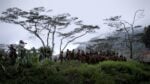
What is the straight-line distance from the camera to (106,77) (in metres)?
11.0

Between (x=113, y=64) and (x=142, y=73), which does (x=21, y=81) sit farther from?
(x=142, y=73)

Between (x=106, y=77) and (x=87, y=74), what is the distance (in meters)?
0.82

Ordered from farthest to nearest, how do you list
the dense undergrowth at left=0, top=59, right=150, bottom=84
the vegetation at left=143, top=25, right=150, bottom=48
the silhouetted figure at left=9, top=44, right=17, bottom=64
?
the vegetation at left=143, top=25, right=150, bottom=48, the silhouetted figure at left=9, top=44, right=17, bottom=64, the dense undergrowth at left=0, top=59, right=150, bottom=84

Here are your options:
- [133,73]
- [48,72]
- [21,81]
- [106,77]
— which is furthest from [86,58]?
[21,81]

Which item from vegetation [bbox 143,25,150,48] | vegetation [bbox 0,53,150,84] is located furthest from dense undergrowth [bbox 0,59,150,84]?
vegetation [bbox 143,25,150,48]

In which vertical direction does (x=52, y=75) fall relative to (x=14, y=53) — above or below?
below

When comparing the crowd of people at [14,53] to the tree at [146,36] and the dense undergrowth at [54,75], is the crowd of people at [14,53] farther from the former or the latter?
the tree at [146,36]

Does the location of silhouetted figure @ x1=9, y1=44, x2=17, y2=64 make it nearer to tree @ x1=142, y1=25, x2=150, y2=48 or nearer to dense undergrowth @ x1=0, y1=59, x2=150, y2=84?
dense undergrowth @ x1=0, y1=59, x2=150, y2=84

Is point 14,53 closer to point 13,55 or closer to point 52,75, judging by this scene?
point 13,55

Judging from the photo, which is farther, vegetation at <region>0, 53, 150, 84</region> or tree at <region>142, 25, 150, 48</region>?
tree at <region>142, 25, 150, 48</region>

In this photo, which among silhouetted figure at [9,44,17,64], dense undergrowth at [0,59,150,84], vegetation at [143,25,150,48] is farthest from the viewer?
vegetation at [143,25,150,48]

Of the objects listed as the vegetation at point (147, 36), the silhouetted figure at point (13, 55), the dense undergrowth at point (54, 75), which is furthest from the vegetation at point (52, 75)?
the vegetation at point (147, 36)

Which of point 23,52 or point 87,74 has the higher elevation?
point 23,52

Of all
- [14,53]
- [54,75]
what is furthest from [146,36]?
[54,75]
